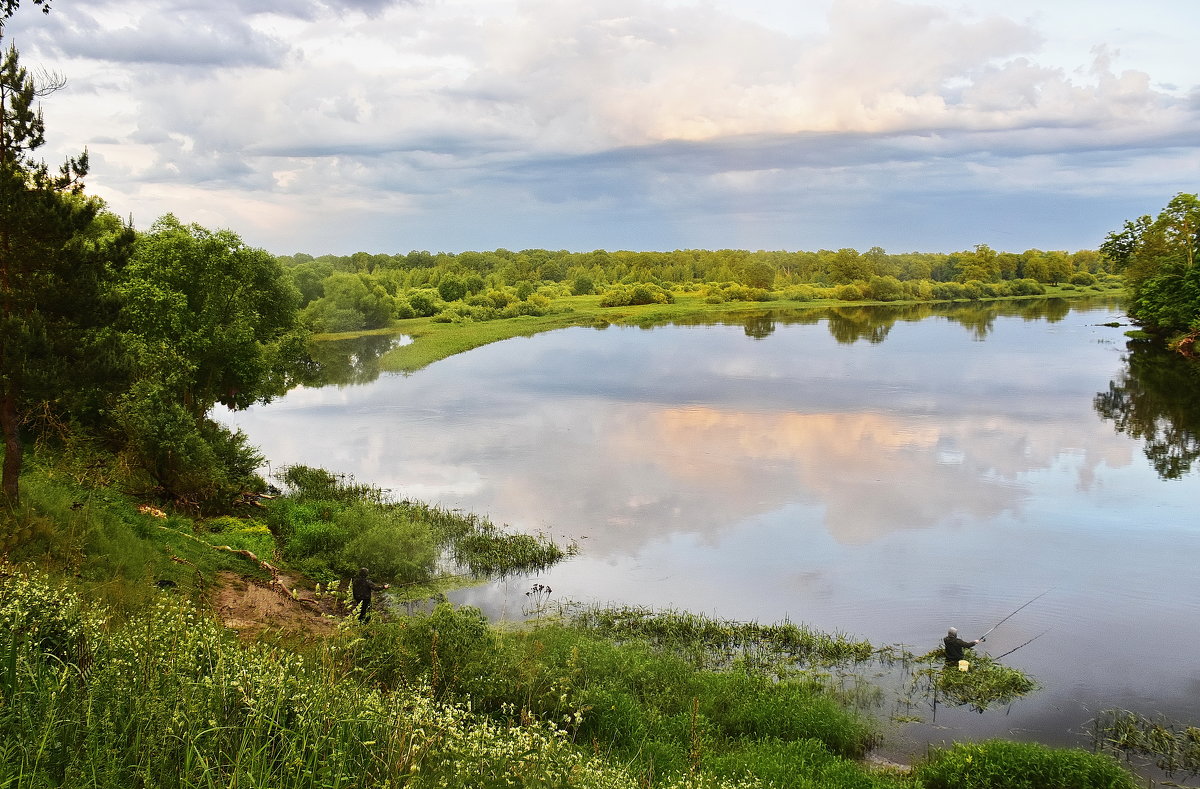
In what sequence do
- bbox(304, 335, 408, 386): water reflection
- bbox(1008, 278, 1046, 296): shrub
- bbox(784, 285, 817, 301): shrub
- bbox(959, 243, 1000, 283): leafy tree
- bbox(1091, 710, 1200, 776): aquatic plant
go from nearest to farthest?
bbox(1091, 710, 1200, 776): aquatic plant < bbox(304, 335, 408, 386): water reflection < bbox(784, 285, 817, 301): shrub < bbox(1008, 278, 1046, 296): shrub < bbox(959, 243, 1000, 283): leafy tree

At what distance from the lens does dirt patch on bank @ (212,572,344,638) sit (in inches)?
559

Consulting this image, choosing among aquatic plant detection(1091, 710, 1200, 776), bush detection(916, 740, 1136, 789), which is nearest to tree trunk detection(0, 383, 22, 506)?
bush detection(916, 740, 1136, 789)

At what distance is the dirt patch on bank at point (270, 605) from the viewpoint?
46.6 feet

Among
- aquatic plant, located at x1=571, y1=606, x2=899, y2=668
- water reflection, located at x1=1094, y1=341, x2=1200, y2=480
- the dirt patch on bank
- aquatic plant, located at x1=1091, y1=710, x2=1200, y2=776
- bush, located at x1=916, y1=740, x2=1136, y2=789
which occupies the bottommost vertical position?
aquatic plant, located at x1=1091, y1=710, x2=1200, y2=776

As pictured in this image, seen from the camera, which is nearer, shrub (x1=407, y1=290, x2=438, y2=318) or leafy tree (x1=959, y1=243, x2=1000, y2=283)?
shrub (x1=407, y1=290, x2=438, y2=318)

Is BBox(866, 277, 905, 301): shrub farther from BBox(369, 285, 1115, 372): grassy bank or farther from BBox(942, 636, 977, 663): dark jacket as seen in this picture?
BBox(942, 636, 977, 663): dark jacket

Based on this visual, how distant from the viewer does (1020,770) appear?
10469mm

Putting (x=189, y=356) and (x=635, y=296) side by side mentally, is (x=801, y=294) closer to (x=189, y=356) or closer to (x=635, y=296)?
(x=635, y=296)

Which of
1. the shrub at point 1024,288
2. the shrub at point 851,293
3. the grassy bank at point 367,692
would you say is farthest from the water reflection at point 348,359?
the shrub at point 1024,288

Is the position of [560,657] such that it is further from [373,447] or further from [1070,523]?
[373,447]

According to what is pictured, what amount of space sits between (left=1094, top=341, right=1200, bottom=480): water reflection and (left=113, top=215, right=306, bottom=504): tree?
93.8ft

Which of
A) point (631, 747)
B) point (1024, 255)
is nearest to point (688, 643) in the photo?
point (631, 747)

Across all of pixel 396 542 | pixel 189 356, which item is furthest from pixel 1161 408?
pixel 189 356

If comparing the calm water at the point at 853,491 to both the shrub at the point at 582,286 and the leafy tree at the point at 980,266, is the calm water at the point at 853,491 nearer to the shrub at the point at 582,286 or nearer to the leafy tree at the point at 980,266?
the shrub at the point at 582,286
